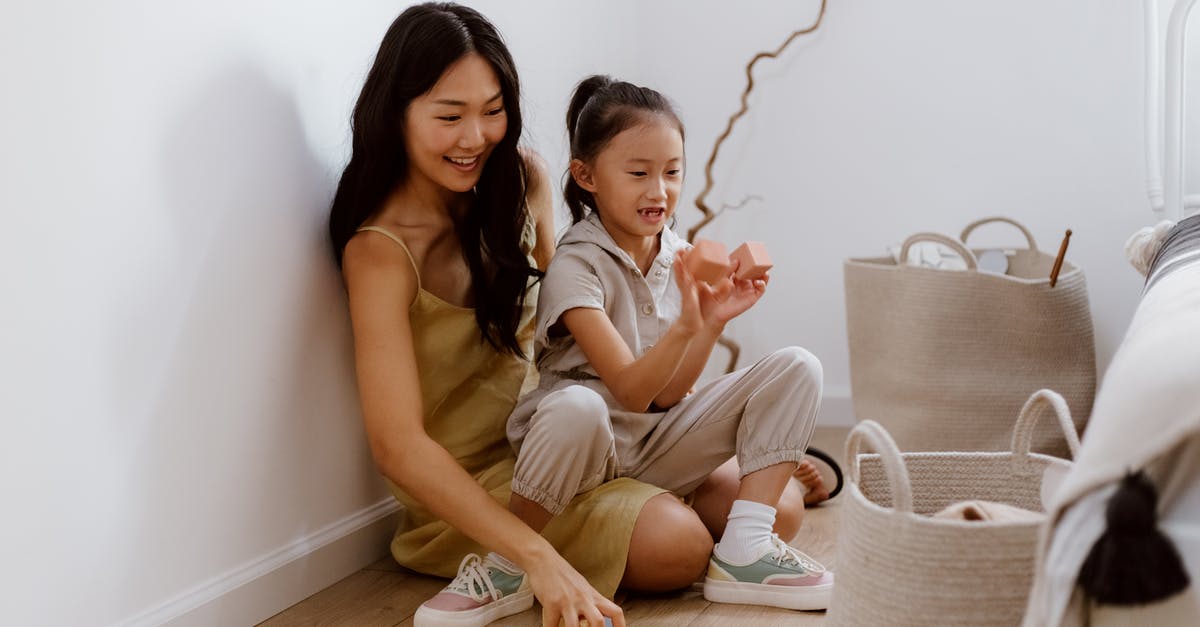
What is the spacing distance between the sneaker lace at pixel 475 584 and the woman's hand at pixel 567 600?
99 millimetres

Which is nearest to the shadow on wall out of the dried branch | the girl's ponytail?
the girl's ponytail

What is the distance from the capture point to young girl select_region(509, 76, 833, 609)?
1518mm

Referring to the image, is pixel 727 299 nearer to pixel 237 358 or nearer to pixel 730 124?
pixel 237 358

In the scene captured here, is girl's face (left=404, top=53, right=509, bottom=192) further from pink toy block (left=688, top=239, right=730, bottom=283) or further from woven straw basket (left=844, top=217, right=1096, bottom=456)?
woven straw basket (left=844, top=217, right=1096, bottom=456)

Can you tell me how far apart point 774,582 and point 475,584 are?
0.37 meters

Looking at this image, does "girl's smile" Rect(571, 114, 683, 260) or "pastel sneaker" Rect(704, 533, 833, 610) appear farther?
"girl's smile" Rect(571, 114, 683, 260)

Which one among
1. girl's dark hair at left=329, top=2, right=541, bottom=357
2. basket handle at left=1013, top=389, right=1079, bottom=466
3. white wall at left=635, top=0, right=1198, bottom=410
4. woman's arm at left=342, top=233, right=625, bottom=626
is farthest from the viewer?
white wall at left=635, top=0, right=1198, bottom=410

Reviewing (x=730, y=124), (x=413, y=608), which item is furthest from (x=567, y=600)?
(x=730, y=124)

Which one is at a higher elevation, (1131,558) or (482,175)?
(482,175)

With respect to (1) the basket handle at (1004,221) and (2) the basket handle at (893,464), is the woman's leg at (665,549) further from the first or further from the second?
(1) the basket handle at (1004,221)

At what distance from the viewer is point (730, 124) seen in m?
2.69

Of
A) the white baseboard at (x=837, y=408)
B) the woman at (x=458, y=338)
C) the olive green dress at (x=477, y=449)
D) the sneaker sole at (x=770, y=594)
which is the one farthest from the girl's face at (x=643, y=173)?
the white baseboard at (x=837, y=408)

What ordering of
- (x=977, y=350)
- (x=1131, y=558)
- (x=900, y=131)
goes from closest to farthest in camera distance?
(x=1131, y=558), (x=977, y=350), (x=900, y=131)

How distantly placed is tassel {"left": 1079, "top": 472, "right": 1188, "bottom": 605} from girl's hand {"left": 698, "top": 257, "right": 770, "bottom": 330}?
0.68 meters
